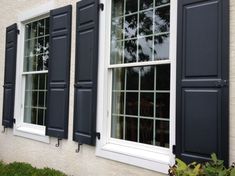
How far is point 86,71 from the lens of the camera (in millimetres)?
5148

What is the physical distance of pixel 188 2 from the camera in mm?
3814

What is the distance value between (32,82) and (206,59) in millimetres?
4216

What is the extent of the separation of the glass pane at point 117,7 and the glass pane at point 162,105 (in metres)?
1.44

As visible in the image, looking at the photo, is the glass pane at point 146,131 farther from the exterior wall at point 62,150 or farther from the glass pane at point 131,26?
the glass pane at point 131,26

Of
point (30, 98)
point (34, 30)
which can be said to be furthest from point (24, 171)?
point (34, 30)

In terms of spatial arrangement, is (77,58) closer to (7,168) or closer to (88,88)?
(88,88)

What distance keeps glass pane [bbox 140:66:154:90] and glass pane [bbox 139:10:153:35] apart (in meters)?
0.49

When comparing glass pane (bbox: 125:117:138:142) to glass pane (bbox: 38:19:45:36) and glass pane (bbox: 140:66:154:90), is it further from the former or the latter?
glass pane (bbox: 38:19:45:36)

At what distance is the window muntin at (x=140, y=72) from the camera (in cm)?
434

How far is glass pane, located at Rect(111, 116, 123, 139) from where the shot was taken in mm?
4859

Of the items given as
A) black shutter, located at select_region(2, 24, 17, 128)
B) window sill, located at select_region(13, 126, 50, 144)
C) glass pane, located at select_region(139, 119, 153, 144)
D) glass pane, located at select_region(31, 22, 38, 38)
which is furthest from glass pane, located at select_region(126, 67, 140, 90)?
black shutter, located at select_region(2, 24, 17, 128)

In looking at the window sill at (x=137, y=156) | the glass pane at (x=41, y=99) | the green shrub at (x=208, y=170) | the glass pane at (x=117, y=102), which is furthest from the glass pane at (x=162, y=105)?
the glass pane at (x=41, y=99)

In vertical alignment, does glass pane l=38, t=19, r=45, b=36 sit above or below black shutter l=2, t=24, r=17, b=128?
above

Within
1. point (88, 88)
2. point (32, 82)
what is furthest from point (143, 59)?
point (32, 82)
